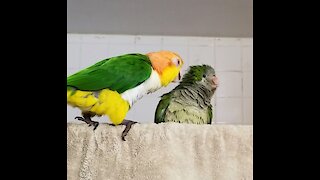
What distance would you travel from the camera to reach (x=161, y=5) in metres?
1.06

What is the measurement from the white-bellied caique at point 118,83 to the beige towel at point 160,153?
0.07 ft

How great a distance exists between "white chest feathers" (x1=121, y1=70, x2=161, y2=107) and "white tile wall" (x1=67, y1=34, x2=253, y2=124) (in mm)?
652

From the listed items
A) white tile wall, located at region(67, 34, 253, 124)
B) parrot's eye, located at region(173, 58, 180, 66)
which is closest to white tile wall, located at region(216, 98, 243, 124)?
white tile wall, located at region(67, 34, 253, 124)

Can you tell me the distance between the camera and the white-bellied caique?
54cm

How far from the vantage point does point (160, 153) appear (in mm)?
495

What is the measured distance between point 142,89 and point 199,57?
0.72 metres

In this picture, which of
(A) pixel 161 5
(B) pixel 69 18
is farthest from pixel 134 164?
(B) pixel 69 18

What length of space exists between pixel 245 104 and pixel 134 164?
87cm

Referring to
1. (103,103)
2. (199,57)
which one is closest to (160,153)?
(103,103)

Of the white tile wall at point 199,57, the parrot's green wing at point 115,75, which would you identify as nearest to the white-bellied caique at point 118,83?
the parrot's green wing at point 115,75

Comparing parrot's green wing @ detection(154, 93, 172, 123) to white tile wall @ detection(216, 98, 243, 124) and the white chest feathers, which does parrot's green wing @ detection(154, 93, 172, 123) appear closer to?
the white chest feathers

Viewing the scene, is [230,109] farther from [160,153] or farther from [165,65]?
[160,153]

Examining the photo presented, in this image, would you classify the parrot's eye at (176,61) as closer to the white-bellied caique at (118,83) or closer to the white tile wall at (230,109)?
the white-bellied caique at (118,83)

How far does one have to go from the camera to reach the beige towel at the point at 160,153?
0.49 meters
